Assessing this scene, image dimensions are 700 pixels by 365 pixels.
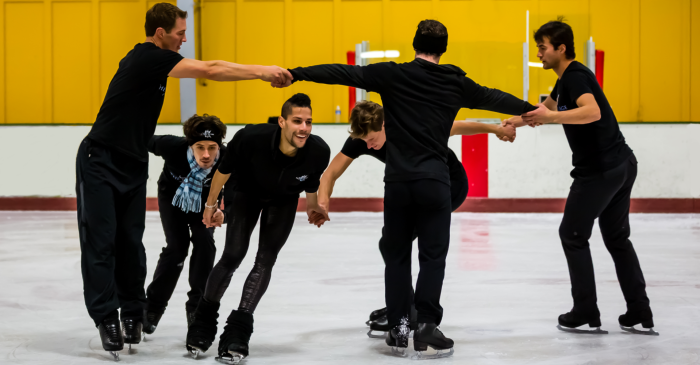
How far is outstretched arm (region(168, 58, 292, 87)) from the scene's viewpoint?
3324 mm

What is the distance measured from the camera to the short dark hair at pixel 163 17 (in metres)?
3.41

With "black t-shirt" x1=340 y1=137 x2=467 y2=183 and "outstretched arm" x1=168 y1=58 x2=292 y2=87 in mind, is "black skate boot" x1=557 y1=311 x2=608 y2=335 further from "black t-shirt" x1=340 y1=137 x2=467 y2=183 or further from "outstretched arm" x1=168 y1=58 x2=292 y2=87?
"outstretched arm" x1=168 y1=58 x2=292 y2=87

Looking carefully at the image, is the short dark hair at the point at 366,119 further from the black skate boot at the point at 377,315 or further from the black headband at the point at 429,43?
the black skate boot at the point at 377,315

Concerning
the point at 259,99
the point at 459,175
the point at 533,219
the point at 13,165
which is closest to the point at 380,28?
the point at 259,99

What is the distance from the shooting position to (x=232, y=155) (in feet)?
11.4

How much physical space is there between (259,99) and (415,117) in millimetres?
9057

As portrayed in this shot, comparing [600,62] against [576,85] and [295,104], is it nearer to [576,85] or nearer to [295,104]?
[576,85]

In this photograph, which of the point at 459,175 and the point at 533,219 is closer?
the point at 459,175

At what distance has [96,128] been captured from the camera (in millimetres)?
3441

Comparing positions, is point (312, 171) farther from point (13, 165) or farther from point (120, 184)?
point (13, 165)

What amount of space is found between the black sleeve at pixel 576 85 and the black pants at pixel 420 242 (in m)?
0.89

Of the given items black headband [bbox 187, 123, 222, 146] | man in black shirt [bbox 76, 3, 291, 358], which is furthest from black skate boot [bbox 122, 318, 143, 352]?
black headband [bbox 187, 123, 222, 146]

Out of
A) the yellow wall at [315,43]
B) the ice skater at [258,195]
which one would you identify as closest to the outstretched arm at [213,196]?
the ice skater at [258,195]

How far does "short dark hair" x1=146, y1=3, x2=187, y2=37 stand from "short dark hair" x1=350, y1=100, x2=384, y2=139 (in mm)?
954
